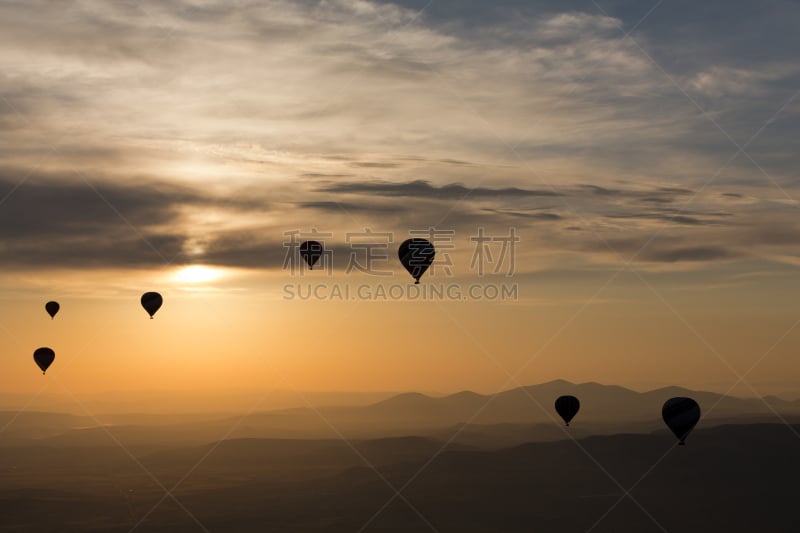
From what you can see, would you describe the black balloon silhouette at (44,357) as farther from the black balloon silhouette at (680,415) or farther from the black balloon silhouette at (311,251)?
the black balloon silhouette at (680,415)

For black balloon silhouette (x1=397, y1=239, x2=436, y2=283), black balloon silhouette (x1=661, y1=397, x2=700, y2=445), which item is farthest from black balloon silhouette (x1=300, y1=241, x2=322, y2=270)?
black balloon silhouette (x1=661, y1=397, x2=700, y2=445)

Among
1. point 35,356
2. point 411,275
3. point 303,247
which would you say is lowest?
point 411,275

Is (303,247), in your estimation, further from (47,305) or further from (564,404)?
(564,404)

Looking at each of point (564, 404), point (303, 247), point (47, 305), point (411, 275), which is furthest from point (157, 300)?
point (564, 404)

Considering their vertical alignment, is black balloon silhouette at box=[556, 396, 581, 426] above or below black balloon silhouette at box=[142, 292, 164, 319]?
below

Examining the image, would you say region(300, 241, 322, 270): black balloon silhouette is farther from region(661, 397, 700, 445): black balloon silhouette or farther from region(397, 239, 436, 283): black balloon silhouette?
region(661, 397, 700, 445): black balloon silhouette

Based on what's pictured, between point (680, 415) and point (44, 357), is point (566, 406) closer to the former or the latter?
point (680, 415)
